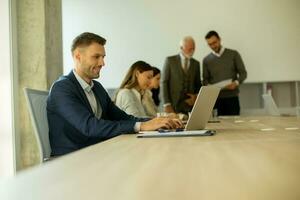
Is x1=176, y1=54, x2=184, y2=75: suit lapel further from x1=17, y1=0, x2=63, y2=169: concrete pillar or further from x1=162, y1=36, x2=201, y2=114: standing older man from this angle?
x1=17, y1=0, x2=63, y2=169: concrete pillar

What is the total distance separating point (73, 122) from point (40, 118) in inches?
7.7

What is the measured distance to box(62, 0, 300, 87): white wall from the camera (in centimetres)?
663

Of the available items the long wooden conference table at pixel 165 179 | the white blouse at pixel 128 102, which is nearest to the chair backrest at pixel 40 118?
the white blouse at pixel 128 102

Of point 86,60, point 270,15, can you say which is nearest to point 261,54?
point 270,15

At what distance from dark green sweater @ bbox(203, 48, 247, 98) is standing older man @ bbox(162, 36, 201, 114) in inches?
17.0

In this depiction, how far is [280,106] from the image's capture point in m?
6.91

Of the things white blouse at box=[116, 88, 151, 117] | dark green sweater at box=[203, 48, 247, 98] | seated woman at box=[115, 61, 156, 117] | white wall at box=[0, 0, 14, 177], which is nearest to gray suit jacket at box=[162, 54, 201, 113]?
dark green sweater at box=[203, 48, 247, 98]

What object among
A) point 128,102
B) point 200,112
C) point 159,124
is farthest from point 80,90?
point 128,102

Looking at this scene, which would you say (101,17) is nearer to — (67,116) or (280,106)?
(280,106)

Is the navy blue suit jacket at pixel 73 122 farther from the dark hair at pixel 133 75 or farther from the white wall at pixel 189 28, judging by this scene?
the white wall at pixel 189 28

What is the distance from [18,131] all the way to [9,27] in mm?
946

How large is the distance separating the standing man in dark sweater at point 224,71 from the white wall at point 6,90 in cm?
283

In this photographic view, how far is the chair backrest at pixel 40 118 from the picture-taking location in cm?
227

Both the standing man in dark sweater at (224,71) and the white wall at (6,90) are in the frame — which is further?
the standing man in dark sweater at (224,71)
